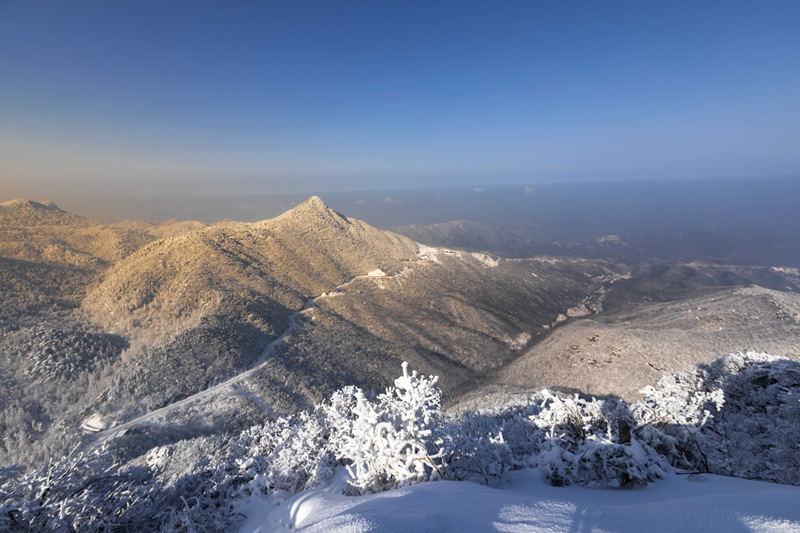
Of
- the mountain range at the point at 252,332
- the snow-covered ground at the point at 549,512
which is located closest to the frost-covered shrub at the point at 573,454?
the snow-covered ground at the point at 549,512

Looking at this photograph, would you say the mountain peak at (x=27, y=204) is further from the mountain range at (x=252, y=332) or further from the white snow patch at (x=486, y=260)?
the white snow patch at (x=486, y=260)

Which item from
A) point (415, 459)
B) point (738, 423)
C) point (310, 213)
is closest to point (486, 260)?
point (310, 213)

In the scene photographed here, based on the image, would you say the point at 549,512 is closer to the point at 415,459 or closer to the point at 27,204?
the point at 415,459

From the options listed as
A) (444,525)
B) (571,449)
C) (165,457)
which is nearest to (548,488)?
(571,449)

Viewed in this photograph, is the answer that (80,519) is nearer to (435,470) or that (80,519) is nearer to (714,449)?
(435,470)

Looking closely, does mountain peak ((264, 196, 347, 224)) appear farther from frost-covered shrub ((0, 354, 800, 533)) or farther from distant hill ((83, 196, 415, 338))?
frost-covered shrub ((0, 354, 800, 533))
